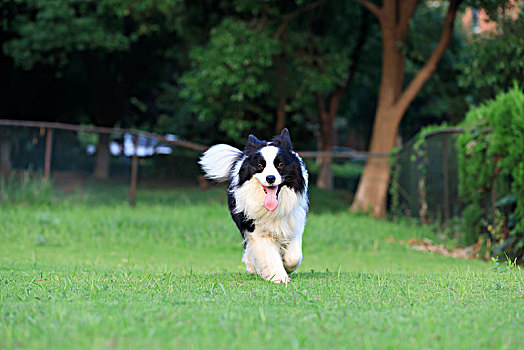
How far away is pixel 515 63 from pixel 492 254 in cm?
868

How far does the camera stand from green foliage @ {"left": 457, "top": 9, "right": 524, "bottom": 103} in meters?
17.6

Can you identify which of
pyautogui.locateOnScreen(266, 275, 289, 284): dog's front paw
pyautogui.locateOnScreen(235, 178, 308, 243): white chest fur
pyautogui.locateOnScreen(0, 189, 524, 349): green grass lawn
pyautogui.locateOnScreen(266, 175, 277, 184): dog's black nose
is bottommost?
pyautogui.locateOnScreen(266, 275, 289, 284): dog's front paw

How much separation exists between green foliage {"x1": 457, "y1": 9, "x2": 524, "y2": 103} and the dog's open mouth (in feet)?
42.3

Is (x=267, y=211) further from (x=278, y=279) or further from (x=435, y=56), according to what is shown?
(x=435, y=56)

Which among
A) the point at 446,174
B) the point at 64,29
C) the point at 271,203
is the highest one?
the point at 64,29

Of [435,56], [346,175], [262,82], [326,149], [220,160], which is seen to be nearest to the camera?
[220,160]

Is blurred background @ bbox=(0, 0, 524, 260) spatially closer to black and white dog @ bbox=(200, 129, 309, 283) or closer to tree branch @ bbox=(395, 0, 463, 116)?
tree branch @ bbox=(395, 0, 463, 116)

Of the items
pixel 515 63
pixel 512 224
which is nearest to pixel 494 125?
pixel 512 224

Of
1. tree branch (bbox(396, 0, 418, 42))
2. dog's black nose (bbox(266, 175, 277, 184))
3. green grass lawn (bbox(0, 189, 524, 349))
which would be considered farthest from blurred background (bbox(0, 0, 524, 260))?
green grass lawn (bbox(0, 189, 524, 349))

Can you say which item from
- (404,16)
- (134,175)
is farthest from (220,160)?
(404,16)

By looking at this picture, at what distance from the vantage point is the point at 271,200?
21.6 ft

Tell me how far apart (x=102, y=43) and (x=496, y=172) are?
714 inches

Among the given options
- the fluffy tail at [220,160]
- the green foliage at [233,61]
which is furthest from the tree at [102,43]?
the fluffy tail at [220,160]

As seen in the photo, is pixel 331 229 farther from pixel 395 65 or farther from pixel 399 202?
pixel 395 65
